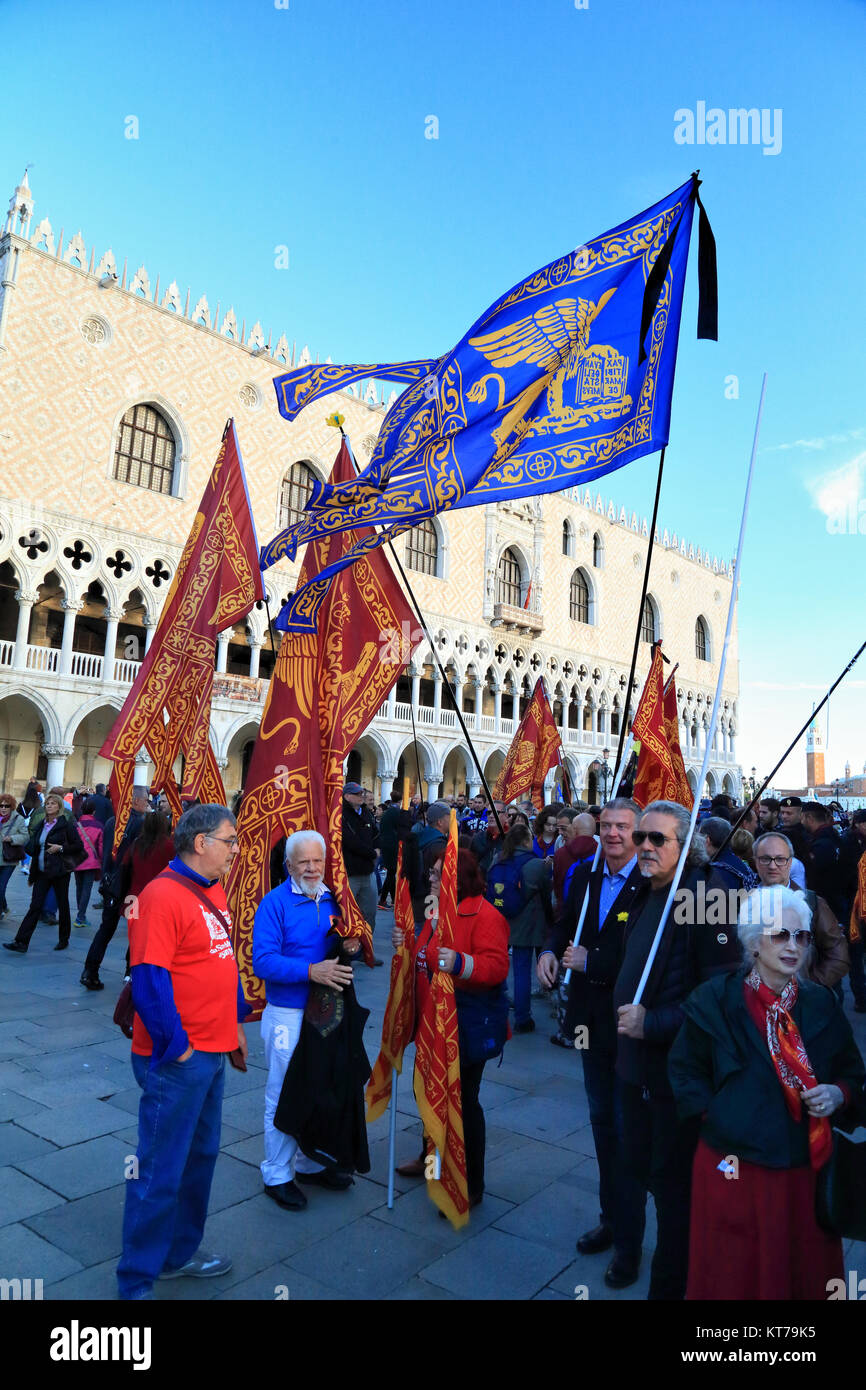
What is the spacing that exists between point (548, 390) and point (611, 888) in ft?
7.19

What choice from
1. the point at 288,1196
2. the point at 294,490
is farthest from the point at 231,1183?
the point at 294,490

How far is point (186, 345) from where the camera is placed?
2078 centimetres

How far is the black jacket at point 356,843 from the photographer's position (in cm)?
651

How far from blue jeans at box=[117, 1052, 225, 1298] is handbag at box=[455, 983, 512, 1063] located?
0.92m

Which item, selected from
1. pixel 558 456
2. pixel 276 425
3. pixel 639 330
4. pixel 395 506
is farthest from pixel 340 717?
pixel 276 425

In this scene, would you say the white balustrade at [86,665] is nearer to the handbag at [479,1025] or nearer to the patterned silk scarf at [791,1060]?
the handbag at [479,1025]

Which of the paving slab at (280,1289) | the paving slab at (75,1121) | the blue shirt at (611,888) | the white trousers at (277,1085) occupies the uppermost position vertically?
the blue shirt at (611,888)

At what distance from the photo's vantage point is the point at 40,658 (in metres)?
18.1

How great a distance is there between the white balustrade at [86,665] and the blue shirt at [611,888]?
1750cm

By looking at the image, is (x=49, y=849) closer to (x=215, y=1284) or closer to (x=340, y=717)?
(x=340, y=717)

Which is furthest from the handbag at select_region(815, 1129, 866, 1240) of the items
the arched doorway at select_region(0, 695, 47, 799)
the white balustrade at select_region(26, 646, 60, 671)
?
the arched doorway at select_region(0, 695, 47, 799)

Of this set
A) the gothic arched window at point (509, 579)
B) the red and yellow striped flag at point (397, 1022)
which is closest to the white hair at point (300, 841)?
the red and yellow striped flag at point (397, 1022)

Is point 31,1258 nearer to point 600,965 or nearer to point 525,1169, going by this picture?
point 525,1169
